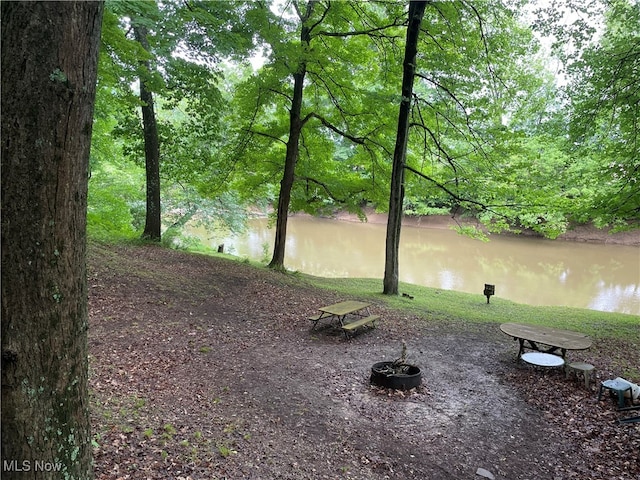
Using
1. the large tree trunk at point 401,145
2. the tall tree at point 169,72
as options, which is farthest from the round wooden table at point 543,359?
the tall tree at point 169,72

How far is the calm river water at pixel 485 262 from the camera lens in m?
16.3

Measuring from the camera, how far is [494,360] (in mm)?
6453

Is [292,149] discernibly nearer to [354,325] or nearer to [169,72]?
[169,72]

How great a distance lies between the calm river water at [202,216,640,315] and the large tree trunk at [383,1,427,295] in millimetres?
6400

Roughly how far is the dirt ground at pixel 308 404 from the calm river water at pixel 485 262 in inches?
400

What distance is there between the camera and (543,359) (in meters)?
5.71

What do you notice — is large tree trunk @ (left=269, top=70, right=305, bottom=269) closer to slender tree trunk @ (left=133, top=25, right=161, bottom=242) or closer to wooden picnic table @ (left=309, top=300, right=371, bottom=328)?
slender tree trunk @ (left=133, top=25, right=161, bottom=242)

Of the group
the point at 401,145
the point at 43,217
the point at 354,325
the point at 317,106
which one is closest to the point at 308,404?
the point at 354,325

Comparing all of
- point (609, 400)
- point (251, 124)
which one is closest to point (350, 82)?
point (251, 124)

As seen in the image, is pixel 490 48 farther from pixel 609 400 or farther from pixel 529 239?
pixel 529 239

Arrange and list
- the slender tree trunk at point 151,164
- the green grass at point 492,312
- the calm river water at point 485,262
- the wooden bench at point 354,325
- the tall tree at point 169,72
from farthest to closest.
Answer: the calm river water at point 485,262, the slender tree trunk at point 151,164, the green grass at point 492,312, the tall tree at point 169,72, the wooden bench at point 354,325

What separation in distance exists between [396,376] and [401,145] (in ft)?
24.2

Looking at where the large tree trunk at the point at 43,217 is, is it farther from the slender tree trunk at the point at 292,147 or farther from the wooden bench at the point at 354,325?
the slender tree trunk at the point at 292,147

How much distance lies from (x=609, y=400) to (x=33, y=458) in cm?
580
